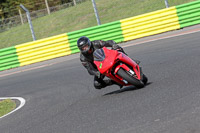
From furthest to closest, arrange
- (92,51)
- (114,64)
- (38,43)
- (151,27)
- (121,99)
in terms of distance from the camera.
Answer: (38,43)
(151,27)
(92,51)
(114,64)
(121,99)

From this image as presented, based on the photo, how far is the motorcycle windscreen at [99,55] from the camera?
25.3 ft

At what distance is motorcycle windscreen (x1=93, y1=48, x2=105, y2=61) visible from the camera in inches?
303

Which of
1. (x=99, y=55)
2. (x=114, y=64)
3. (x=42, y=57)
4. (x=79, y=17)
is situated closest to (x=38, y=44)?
(x=42, y=57)

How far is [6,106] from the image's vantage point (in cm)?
989

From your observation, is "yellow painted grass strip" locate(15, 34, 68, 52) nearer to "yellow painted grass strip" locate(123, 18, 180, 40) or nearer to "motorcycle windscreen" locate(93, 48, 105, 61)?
"yellow painted grass strip" locate(123, 18, 180, 40)

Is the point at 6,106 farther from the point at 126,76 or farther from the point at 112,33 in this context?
the point at 112,33

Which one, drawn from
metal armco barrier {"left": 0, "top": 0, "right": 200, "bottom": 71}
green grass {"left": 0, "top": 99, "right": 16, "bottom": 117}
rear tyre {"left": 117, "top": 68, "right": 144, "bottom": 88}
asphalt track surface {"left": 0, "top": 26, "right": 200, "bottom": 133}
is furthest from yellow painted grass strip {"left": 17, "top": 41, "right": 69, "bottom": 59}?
rear tyre {"left": 117, "top": 68, "right": 144, "bottom": 88}

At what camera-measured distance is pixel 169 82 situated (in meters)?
7.88

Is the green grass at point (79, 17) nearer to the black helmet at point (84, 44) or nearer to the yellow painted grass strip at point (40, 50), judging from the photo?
the yellow painted grass strip at point (40, 50)

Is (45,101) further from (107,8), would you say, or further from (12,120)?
(107,8)

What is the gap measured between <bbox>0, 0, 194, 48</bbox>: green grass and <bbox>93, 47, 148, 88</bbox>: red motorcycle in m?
17.8

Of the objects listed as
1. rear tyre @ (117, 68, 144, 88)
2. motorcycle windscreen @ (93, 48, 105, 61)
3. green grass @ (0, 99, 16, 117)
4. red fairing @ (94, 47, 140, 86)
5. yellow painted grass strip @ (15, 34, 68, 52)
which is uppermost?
motorcycle windscreen @ (93, 48, 105, 61)

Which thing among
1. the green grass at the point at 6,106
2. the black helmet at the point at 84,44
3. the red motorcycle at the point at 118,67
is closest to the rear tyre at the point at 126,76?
the red motorcycle at the point at 118,67

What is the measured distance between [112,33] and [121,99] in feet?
31.6
